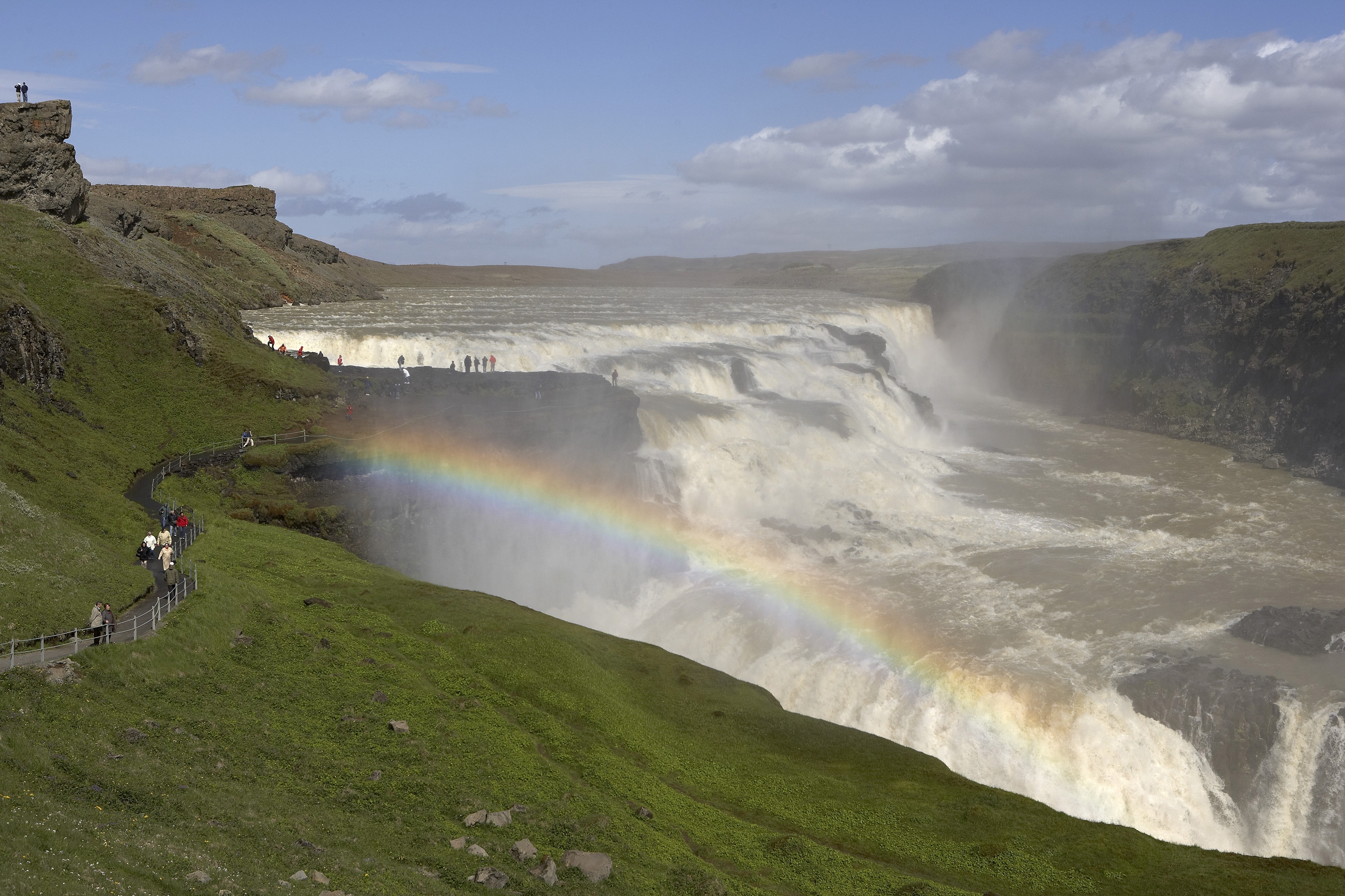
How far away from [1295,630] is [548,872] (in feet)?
99.4

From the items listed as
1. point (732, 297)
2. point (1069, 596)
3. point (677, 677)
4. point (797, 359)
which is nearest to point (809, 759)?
point (677, 677)

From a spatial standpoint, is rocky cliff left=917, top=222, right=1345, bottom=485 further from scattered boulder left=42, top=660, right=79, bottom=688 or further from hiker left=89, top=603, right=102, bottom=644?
scattered boulder left=42, top=660, right=79, bottom=688

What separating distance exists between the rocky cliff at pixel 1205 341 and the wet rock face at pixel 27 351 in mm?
67546

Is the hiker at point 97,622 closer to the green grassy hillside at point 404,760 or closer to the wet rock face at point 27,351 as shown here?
the green grassy hillside at point 404,760

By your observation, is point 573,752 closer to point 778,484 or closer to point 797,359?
point 778,484

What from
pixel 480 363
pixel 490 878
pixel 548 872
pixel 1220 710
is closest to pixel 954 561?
pixel 1220 710

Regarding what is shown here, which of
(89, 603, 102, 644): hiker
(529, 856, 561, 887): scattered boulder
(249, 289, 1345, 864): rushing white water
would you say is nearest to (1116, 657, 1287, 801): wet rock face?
(249, 289, 1345, 864): rushing white water

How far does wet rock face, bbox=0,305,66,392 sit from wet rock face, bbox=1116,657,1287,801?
3884 centimetres

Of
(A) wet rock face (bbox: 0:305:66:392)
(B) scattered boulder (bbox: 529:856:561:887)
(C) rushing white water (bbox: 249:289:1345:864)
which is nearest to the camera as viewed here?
(B) scattered boulder (bbox: 529:856:561:887)

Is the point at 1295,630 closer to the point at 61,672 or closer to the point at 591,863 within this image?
the point at 591,863

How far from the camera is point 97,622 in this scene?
20.1m

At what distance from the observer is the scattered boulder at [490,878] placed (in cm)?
1634

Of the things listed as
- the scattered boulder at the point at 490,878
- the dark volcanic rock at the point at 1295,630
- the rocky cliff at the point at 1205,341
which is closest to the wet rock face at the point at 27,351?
the scattered boulder at the point at 490,878

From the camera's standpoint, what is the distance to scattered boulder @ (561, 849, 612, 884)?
17422 millimetres
